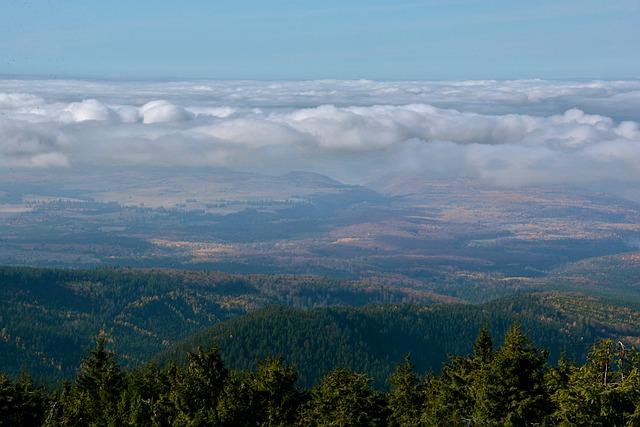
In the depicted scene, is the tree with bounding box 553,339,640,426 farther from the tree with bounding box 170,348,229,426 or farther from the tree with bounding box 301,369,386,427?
the tree with bounding box 170,348,229,426

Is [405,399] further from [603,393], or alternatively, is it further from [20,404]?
[603,393]

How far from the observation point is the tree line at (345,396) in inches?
2013

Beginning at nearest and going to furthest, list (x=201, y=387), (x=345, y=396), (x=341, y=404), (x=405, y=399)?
(x=341, y=404), (x=345, y=396), (x=201, y=387), (x=405, y=399)

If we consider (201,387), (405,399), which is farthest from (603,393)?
(405,399)

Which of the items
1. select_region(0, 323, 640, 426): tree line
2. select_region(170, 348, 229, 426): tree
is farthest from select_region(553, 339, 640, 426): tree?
select_region(170, 348, 229, 426): tree

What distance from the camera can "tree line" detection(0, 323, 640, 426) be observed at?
5112 cm

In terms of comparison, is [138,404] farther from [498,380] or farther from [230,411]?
[498,380]

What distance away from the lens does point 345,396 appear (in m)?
67.6

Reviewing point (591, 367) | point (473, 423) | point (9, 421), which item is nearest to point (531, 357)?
point (473, 423)

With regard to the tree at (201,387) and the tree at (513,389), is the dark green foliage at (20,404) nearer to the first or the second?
the tree at (201,387)

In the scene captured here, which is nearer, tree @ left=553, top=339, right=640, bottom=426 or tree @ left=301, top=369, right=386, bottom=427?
tree @ left=553, top=339, right=640, bottom=426

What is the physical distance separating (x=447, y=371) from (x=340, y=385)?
1508cm

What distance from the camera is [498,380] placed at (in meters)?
62.9

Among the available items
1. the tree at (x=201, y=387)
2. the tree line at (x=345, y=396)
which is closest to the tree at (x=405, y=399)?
the tree line at (x=345, y=396)
